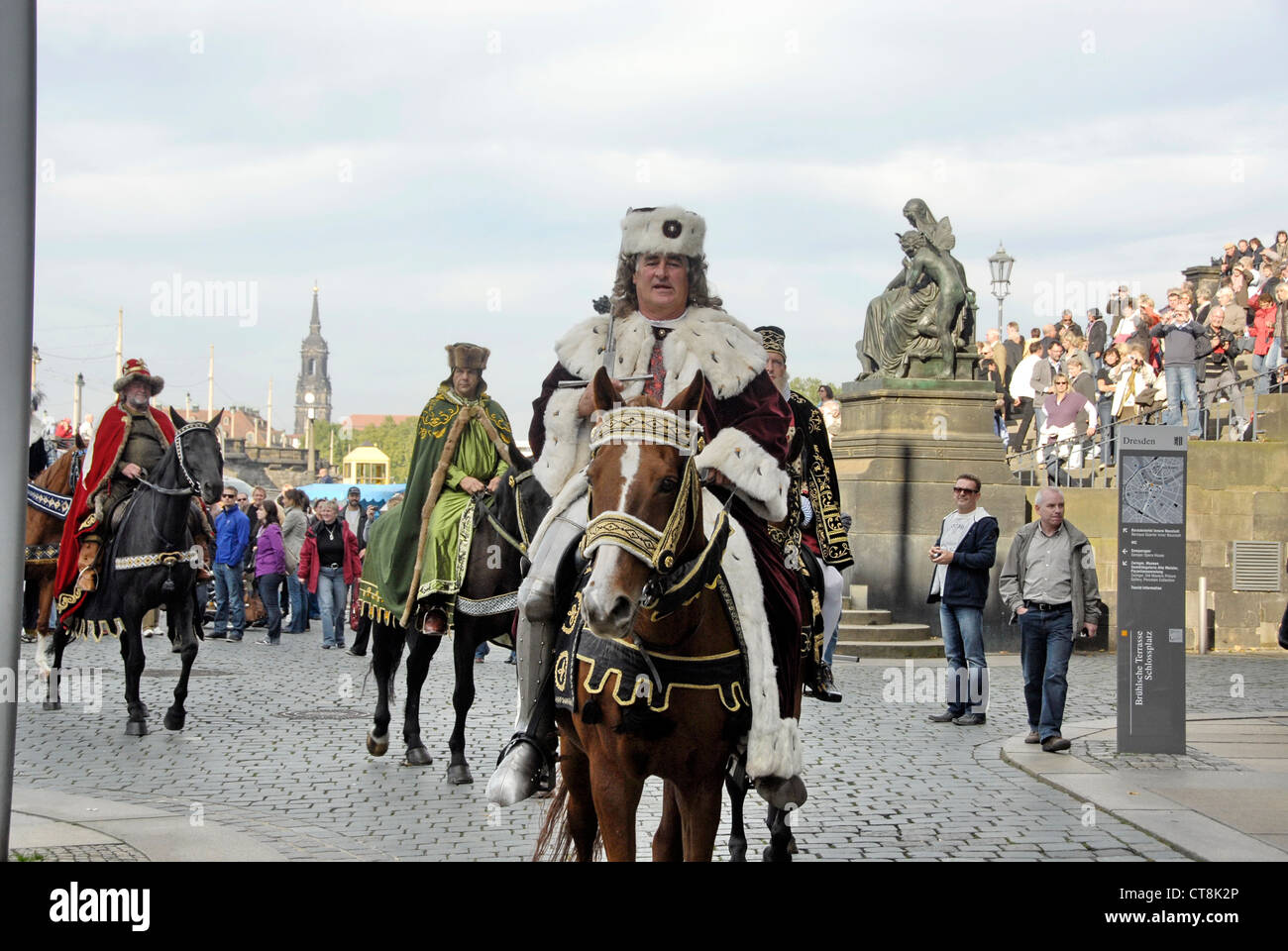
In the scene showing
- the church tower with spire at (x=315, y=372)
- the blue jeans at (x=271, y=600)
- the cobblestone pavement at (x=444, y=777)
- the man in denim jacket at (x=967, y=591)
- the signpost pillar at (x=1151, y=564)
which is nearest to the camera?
the cobblestone pavement at (x=444, y=777)

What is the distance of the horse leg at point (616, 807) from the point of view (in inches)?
195

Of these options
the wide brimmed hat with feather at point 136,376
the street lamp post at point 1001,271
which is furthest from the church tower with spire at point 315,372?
the wide brimmed hat with feather at point 136,376

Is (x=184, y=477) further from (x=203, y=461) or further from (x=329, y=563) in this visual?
(x=329, y=563)

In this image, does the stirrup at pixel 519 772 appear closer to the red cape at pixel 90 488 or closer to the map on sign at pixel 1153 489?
the map on sign at pixel 1153 489

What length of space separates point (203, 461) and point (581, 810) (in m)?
6.70

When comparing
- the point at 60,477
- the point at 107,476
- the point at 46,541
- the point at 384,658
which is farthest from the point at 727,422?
the point at 60,477

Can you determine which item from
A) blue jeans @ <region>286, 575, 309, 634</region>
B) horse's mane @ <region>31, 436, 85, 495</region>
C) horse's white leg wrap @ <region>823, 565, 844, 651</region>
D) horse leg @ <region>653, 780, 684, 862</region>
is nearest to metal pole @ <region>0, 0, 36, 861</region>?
horse leg @ <region>653, 780, 684, 862</region>

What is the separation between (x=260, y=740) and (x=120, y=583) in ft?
5.80

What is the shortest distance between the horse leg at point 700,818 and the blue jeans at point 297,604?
1930 cm

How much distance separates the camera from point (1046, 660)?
37.1ft

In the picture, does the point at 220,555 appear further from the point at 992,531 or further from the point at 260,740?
the point at 992,531

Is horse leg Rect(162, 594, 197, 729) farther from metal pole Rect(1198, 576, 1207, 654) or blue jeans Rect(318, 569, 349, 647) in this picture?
metal pole Rect(1198, 576, 1207, 654)
